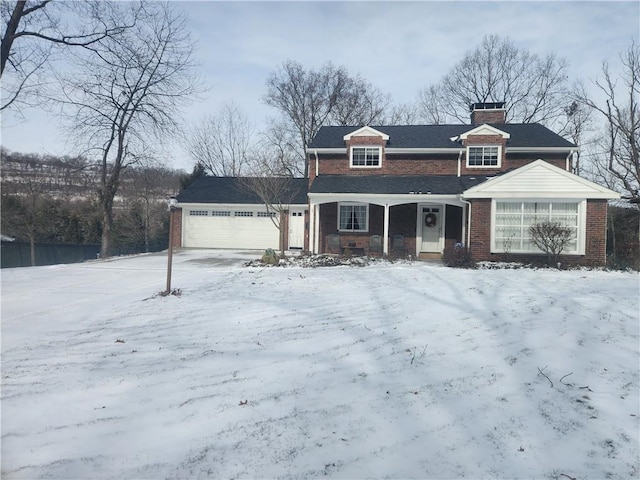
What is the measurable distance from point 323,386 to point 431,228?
1408cm

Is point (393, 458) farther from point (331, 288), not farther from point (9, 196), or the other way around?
point (9, 196)

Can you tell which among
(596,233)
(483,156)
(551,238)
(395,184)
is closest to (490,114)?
(483,156)

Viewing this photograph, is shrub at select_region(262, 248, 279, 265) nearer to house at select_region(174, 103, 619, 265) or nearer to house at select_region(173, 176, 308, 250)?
house at select_region(174, 103, 619, 265)

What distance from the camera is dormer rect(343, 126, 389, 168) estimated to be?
18047 millimetres

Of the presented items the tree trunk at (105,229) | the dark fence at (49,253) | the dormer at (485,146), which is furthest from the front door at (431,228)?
the dark fence at (49,253)

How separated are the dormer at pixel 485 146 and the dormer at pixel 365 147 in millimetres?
3418

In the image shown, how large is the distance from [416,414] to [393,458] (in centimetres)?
67

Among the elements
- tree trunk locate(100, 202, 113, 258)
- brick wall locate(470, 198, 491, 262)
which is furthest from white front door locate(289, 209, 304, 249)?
tree trunk locate(100, 202, 113, 258)

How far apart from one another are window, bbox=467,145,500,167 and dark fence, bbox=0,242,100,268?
2195 centimetres

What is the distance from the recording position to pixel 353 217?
694 inches

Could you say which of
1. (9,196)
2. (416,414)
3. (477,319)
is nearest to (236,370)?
(416,414)

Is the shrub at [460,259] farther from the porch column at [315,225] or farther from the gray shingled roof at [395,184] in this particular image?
the porch column at [315,225]

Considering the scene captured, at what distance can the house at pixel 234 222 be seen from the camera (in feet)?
66.5

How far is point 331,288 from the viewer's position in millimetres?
8789
